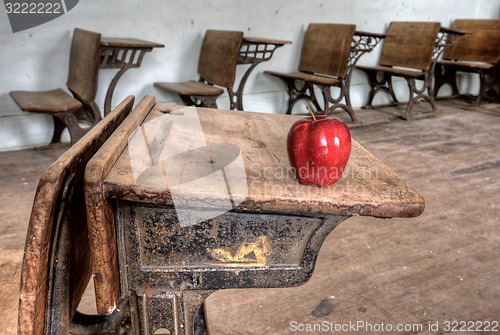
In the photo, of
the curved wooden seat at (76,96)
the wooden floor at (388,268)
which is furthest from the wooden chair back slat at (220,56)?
the wooden floor at (388,268)

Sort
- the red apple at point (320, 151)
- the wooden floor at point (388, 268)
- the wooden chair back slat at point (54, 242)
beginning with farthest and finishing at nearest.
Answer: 1. the wooden floor at point (388, 268)
2. the red apple at point (320, 151)
3. the wooden chair back slat at point (54, 242)

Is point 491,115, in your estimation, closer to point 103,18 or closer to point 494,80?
point 494,80

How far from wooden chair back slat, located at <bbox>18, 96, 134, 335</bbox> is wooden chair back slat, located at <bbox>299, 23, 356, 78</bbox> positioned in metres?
3.71

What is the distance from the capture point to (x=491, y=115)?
5.53 metres

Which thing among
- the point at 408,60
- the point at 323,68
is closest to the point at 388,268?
the point at 323,68

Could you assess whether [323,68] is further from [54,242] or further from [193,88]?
[54,242]

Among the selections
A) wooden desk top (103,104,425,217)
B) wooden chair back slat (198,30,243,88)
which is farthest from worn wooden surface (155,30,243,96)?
wooden desk top (103,104,425,217)

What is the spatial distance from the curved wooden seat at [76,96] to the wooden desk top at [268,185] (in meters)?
2.32

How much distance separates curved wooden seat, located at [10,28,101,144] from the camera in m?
3.23

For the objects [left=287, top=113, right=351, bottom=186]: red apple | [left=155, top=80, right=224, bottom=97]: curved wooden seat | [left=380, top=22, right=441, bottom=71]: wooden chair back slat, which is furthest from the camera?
[left=380, top=22, right=441, bottom=71]: wooden chair back slat

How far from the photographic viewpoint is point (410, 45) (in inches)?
209

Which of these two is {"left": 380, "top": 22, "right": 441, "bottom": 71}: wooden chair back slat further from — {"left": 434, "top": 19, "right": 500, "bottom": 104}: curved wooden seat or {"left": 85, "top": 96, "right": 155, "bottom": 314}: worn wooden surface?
{"left": 85, "top": 96, "right": 155, "bottom": 314}: worn wooden surface

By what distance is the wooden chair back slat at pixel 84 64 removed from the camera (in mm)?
3246

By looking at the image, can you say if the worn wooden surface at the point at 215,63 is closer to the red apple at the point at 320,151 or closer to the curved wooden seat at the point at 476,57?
the red apple at the point at 320,151
